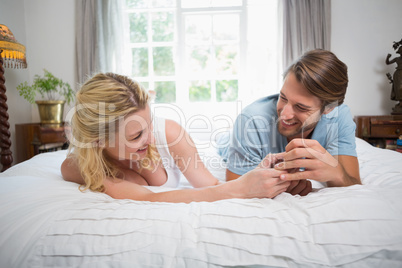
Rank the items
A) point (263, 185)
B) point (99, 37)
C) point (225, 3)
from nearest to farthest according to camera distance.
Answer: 1. point (263, 185)
2. point (99, 37)
3. point (225, 3)

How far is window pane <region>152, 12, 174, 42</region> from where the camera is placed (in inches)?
152

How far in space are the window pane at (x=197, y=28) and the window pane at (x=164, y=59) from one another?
0.41 meters

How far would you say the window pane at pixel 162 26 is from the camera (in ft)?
12.7

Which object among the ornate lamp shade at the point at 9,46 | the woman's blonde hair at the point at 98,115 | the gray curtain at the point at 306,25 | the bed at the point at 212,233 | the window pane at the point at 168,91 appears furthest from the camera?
the window pane at the point at 168,91

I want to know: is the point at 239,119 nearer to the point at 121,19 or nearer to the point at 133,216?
the point at 133,216

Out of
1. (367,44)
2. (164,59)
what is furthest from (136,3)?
(367,44)

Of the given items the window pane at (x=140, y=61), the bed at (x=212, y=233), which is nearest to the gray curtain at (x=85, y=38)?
the window pane at (x=140, y=61)

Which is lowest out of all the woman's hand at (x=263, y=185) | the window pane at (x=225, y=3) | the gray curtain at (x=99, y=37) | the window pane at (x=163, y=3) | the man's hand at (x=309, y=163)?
the woman's hand at (x=263, y=185)

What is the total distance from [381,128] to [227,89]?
77.9 inches

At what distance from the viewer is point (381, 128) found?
2955 millimetres

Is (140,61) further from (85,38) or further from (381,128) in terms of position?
(381,128)

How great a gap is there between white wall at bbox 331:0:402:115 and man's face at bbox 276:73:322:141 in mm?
2761

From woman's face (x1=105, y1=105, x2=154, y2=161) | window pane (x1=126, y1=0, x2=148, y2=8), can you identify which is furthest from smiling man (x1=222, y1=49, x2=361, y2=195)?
window pane (x1=126, y1=0, x2=148, y2=8)

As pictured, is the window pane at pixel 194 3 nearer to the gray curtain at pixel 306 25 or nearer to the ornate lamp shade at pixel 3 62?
the gray curtain at pixel 306 25
